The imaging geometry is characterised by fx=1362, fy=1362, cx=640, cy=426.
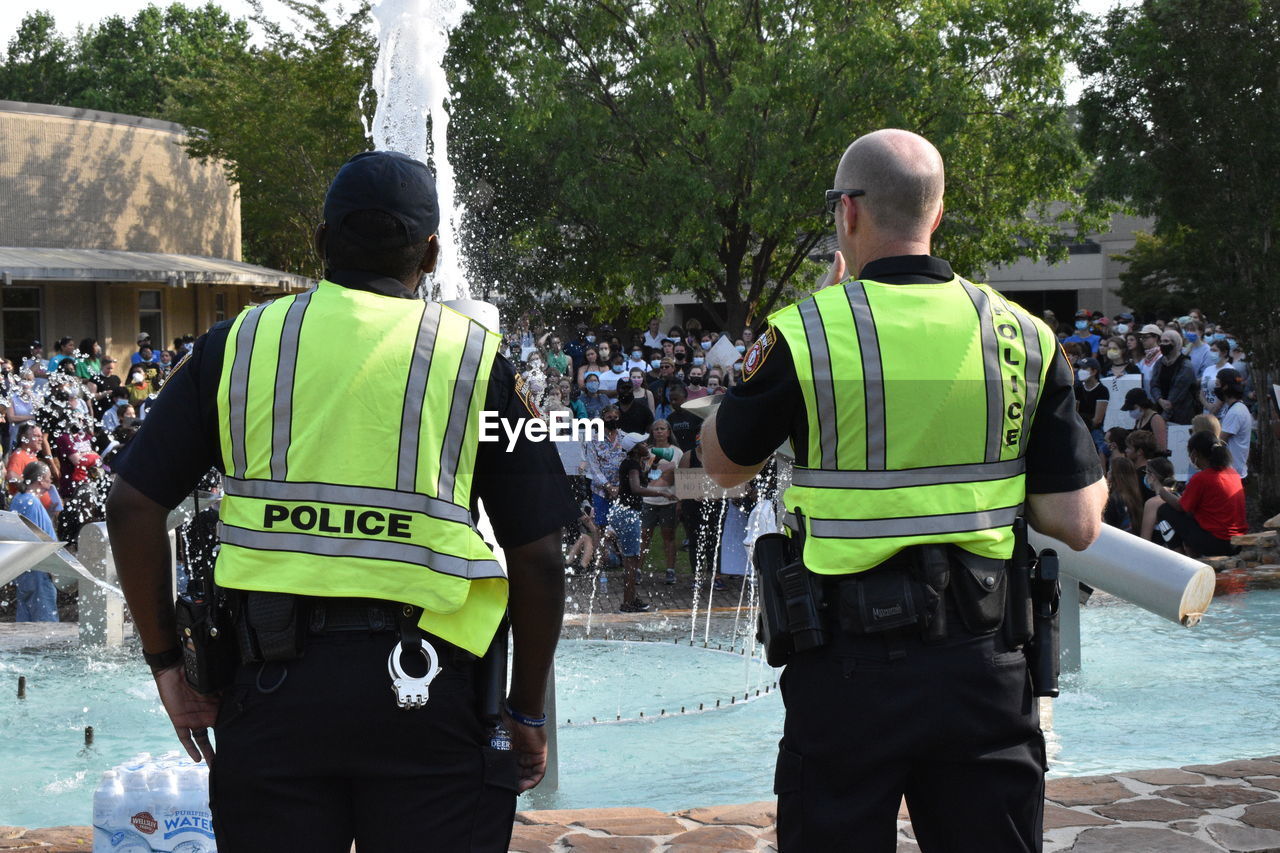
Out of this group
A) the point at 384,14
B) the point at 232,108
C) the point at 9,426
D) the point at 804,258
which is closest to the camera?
the point at 384,14

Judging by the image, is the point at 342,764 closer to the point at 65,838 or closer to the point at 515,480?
the point at 515,480

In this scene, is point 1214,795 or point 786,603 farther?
point 1214,795

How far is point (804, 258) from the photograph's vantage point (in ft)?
87.5

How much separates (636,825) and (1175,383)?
11496mm

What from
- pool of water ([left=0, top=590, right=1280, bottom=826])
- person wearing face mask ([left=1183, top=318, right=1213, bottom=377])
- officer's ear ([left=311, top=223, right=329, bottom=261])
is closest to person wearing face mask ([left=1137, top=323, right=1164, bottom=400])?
person wearing face mask ([left=1183, top=318, right=1213, bottom=377])

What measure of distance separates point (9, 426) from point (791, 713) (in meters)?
13.6

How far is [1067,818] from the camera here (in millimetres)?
4121

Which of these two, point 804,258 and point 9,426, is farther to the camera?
point 804,258

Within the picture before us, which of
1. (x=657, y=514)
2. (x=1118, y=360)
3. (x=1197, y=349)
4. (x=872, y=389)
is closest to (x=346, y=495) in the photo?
(x=872, y=389)

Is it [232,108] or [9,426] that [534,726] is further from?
[232,108]

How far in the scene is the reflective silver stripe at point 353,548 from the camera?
89.9 inches

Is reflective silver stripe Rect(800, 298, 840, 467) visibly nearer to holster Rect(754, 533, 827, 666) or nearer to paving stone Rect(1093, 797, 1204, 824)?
holster Rect(754, 533, 827, 666)

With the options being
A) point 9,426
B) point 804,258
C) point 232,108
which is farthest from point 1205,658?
point 232,108

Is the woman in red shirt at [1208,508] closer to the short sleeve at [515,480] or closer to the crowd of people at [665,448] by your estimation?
the crowd of people at [665,448]
